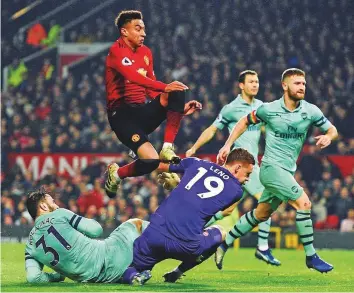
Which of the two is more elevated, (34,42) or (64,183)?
(34,42)

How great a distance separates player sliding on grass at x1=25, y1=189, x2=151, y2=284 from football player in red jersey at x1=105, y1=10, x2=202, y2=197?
1.78 metres

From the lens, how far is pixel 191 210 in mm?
10570

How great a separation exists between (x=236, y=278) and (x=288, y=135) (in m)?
1.91

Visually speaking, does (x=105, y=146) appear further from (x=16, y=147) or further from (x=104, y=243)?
(x=104, y=243)

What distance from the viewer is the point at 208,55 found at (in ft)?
98.2

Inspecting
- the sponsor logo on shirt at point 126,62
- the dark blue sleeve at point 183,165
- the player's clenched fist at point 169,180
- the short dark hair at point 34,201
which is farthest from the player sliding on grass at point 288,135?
the short dark hair at point 34,201

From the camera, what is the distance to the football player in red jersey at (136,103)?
40.2 ft

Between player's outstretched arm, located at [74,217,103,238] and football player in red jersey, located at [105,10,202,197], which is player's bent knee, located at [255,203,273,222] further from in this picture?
player's outstretched arm, located at [74,217,103,238]

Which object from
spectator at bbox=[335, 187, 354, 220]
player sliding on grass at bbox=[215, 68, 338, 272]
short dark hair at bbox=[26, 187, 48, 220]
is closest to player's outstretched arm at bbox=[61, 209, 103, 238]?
short dark hair at bbox=[26, 187, 48, 220]

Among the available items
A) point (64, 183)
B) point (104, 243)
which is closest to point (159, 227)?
point (104, 243)

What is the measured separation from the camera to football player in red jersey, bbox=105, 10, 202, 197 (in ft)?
40.2

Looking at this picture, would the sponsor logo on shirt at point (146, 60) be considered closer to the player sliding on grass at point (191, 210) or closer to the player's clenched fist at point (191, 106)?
the player's clenched fist at point (191, 106)

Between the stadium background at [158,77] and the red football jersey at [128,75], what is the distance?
8.80m

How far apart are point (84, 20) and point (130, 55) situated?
20470 mm
